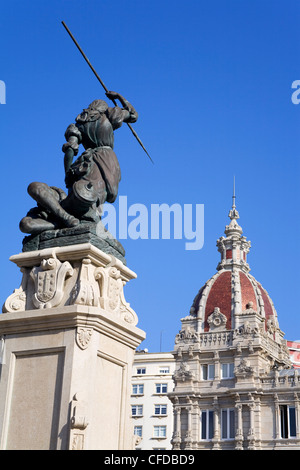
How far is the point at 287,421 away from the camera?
4459 cm

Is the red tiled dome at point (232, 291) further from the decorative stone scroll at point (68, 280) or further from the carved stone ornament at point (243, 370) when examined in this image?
the decorative stone scroll at point (68, 280)

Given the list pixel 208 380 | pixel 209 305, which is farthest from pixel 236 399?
pixel 209 305

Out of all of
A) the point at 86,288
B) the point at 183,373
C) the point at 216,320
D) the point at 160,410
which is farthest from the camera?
the point at 160,410

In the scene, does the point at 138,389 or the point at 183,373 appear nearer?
the point at 183,373

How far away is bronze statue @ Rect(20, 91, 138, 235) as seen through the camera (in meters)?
7.96

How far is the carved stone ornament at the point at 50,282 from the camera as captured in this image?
7434mm

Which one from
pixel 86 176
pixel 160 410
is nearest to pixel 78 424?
pixel 86 176

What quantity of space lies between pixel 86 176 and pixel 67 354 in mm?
2316

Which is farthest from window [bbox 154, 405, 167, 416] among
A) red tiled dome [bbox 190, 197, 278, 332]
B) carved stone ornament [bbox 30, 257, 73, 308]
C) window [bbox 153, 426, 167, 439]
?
carved stone ornament [bbox 30, 257, 73, 308]

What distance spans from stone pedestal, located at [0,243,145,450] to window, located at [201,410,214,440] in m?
41.8

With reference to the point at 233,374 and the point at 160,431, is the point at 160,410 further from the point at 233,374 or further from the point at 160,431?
the point at 233,374

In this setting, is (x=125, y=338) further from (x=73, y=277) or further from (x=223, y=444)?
(x=223, y=444)

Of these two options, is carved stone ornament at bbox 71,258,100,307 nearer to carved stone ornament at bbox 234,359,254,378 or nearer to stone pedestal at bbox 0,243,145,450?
stone pedestal at bbox 0,243,145,450
